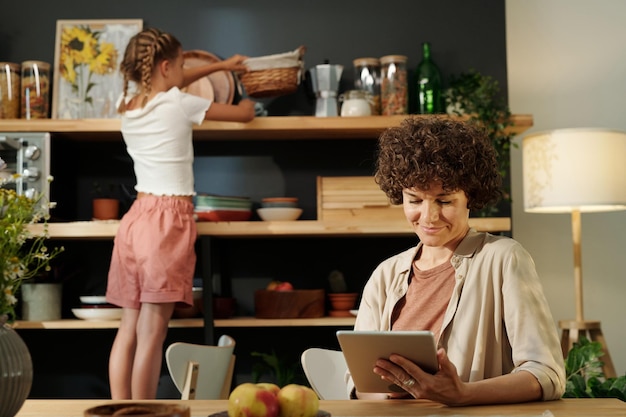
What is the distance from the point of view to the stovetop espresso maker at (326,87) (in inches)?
155

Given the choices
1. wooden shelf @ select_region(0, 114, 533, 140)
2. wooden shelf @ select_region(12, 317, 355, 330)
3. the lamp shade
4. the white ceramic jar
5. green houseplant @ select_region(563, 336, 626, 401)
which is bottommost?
green houseplant @ select_region(563, 336, 626, 401)

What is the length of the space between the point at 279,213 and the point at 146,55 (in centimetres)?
92

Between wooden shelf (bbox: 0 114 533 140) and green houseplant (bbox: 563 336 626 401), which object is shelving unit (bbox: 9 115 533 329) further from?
green houseplant (bbox: 563 336 626 401)

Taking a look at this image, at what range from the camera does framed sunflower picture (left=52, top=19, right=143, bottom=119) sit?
4.08 meters

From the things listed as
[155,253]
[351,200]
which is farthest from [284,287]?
[155,253]

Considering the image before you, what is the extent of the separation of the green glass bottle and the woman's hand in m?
2.52

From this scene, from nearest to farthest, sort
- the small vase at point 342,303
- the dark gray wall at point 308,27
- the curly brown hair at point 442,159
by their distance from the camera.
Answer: the curly brown hair at point 442,159
the small vase at point 342,303
the dark gray wall at point 308,27

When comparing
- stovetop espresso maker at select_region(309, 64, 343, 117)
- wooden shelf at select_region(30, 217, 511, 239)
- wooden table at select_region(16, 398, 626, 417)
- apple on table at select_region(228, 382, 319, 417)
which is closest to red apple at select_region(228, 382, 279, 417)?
apple on table at select_region(228, 382, 319, 417)

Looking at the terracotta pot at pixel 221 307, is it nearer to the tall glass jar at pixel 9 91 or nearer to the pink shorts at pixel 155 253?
the pink shorts at pixel 155 253

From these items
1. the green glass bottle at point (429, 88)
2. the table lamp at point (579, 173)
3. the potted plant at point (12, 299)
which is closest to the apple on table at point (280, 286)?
the green glass bottle at point (429, 88)

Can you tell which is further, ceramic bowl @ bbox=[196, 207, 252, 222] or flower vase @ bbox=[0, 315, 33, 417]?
ceramic bowl @ bbox=[196, 207, 252, 222]

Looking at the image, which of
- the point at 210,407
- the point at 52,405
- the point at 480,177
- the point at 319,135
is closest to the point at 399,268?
the point at 480,177

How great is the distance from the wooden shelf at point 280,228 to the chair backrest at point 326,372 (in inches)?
58.2

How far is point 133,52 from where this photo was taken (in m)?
3.41
